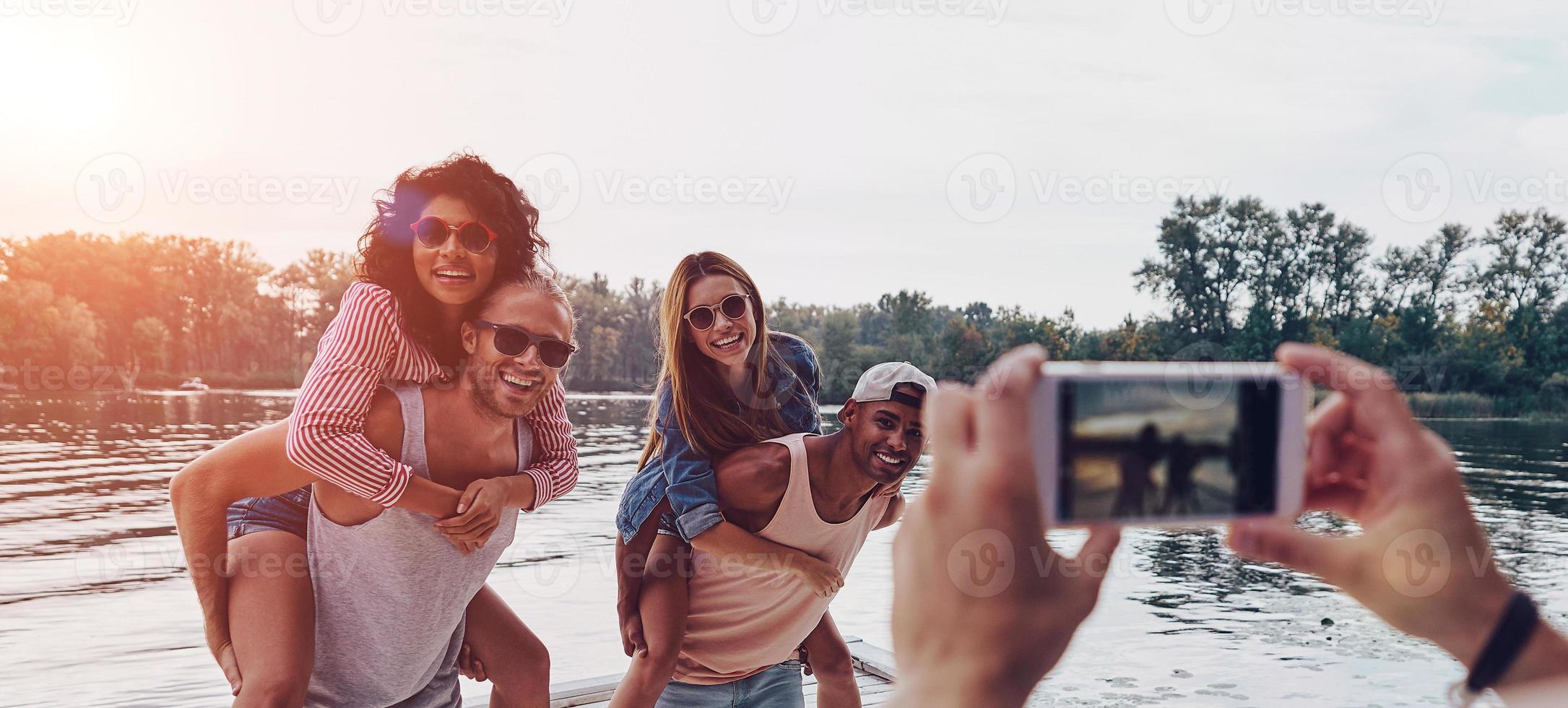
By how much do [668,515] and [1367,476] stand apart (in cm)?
227

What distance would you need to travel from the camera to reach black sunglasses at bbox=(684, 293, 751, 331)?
3227 mm

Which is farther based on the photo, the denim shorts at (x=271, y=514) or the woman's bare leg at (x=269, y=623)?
the denim shorts at (x=271, y=514)

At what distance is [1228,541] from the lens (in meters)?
0.81

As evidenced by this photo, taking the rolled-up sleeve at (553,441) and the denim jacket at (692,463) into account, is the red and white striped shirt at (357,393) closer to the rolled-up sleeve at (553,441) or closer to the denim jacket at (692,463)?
the rolled-up sleeve at (553,441)

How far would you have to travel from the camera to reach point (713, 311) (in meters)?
3.23

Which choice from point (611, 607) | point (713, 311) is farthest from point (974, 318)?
point (713, 311)

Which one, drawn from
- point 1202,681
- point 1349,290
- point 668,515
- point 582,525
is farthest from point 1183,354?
point 668,515

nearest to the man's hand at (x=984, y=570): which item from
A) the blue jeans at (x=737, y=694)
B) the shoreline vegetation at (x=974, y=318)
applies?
the blue jeans at (x=737, y=694)

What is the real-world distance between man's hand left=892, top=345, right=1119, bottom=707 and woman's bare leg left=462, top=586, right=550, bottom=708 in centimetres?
223

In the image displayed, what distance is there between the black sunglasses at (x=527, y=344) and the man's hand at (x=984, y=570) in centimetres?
195

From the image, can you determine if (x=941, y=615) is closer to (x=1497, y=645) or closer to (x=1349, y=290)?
(x=1497, y=645)

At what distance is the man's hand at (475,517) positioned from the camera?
2.39 metres

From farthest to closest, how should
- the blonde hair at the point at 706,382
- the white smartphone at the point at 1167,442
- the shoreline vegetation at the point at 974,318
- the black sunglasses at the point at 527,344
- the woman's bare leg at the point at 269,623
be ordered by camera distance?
the shoreline vegetation at the point at 974,318 → the blonde hair at the point at 706,382 → the black sunglasses at the point at 527,344 → the woman's bare leg at the point at 269,623 → the white smartphone at the point at 1167,442

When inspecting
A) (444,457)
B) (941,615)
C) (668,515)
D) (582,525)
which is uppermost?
(941,615)
